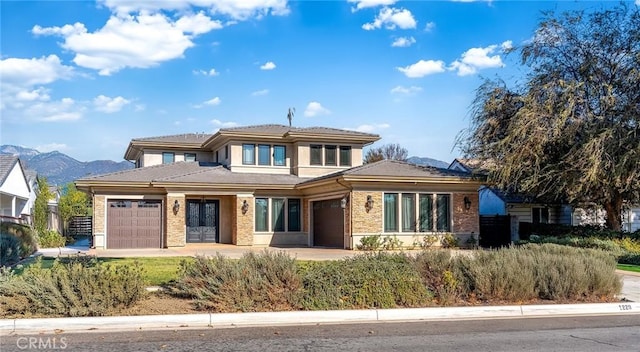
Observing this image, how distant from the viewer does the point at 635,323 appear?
1038 centimetres

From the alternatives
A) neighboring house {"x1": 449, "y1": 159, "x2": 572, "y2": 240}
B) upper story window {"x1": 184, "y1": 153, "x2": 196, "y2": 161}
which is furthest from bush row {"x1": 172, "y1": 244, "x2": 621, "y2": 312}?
upper story window {"x1": 184, "y1": 153, "x2": 196, "y2": 161}

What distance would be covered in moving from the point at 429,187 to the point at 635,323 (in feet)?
52.7

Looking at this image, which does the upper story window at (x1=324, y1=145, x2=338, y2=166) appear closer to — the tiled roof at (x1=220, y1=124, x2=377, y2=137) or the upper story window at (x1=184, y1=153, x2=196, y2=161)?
the tiled roof at (x1=220, y1=124, x2=377, y2=137)

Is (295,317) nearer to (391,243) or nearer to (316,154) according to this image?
(391,243)

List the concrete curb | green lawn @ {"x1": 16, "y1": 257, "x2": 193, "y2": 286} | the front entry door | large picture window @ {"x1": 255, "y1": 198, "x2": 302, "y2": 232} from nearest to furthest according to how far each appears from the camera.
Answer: the concrete curb < green lawn @ {"x1": 16, "y1": 257, "x2": 193, "y2": 286} < large picture window @ {"x1": 255, "y1": 198, "x2": 302, "y2": 232} < the front entry door

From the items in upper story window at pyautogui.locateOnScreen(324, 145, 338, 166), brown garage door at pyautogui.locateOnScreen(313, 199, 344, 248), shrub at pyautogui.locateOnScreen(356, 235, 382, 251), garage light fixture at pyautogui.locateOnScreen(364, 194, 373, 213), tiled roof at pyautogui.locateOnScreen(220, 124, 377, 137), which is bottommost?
shrub at pyautogui.locateOnScreen(356, 235, 382, 251)

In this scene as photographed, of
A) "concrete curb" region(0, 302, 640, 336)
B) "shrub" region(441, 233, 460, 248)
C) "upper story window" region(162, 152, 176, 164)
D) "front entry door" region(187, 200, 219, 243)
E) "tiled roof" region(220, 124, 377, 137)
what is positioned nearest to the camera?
"concrete curb" region(0, 302, 640, 336)

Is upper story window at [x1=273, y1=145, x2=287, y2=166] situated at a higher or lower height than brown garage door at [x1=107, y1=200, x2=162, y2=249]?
higher

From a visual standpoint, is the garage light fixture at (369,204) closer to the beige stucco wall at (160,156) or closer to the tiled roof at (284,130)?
the tiled roof at (284,130)

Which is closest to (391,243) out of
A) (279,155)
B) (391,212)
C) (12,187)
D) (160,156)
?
(391,212)

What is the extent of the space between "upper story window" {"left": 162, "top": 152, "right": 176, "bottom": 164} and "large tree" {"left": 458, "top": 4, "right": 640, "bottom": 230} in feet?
58.4

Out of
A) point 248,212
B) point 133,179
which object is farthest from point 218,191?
point 133,179

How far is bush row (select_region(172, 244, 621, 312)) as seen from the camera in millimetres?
10805

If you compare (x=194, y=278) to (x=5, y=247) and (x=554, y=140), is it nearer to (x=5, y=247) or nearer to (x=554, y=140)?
(x=5, y=247)
